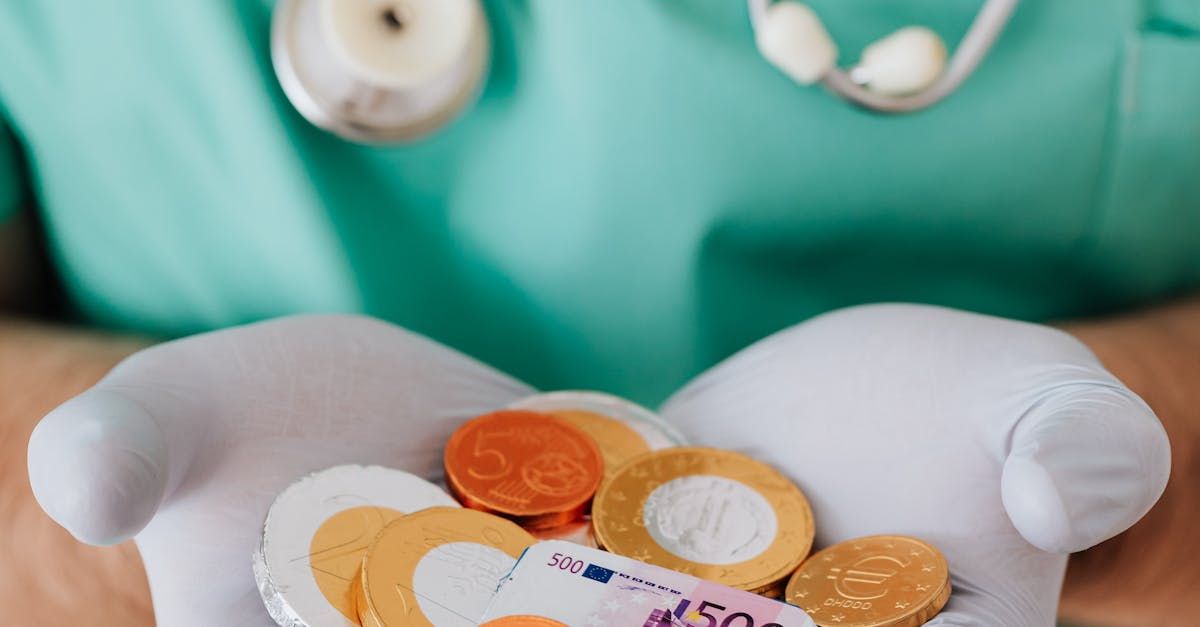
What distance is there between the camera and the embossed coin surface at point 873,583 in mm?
592

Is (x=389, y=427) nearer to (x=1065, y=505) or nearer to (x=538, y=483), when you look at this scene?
(x=538, y=483)

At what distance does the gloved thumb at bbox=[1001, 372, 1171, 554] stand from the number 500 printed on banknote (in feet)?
0.43

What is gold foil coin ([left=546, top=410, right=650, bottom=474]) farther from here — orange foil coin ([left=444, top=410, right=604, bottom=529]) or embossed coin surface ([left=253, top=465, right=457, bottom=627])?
embossed coin surface ([left=253, top=465, right=457, bottom=627])

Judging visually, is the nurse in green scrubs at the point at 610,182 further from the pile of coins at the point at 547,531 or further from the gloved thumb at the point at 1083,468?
the gloved thumb at the point at 1083,468

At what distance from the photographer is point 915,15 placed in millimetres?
809

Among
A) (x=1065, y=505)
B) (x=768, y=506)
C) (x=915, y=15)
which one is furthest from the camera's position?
(x=915, y=15)

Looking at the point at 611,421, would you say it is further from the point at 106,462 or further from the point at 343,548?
the point at 106,462

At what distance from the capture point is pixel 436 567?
1.99ft

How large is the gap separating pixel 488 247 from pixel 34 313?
415 millimetres

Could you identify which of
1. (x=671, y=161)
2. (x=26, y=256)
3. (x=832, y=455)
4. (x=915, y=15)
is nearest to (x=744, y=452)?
(x=832, y=455)

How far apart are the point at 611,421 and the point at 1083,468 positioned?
36 centimetres

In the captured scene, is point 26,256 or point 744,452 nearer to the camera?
point 744,452

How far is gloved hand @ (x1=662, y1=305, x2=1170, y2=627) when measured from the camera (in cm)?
56

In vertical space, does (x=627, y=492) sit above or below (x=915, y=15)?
below
